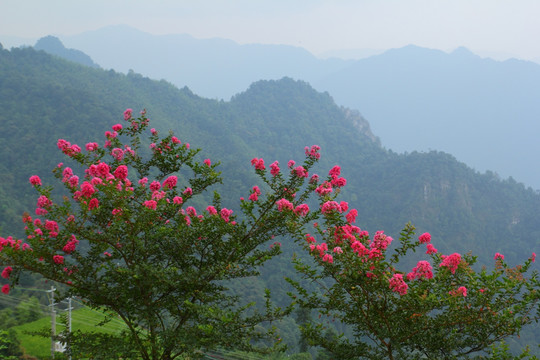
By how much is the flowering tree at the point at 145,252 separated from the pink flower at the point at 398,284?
1.23 metres

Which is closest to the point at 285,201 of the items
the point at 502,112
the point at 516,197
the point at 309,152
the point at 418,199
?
the point at 309,152

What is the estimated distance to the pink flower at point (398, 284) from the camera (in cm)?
417

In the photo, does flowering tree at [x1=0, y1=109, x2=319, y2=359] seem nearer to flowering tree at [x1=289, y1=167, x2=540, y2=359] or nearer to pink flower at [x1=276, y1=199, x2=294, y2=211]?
pink flower at [x1=276, y1=199, x2=294, y2=211]

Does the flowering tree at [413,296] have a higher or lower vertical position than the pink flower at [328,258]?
lower

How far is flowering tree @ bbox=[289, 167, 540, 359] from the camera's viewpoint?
4.14 metres

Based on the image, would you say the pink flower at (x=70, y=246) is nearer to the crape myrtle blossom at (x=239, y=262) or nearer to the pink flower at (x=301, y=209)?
the crape myrtle blossom at (x=239, y=262)

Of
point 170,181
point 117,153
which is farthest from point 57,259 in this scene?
point 117,153

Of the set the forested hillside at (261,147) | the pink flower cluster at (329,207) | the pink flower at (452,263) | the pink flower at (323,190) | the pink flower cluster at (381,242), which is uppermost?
the forested hillside at (261,147)

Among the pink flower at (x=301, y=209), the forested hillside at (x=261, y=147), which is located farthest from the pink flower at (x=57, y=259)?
the forested hillside at (x=261, y=147)

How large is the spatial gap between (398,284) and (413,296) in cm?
18

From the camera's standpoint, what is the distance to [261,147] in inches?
3182

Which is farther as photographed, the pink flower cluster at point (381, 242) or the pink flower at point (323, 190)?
the pink flower at point (323, 190)

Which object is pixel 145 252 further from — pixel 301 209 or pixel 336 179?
pixel 336 179

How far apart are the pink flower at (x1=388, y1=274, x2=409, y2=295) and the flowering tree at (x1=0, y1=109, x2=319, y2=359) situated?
1232 mm
